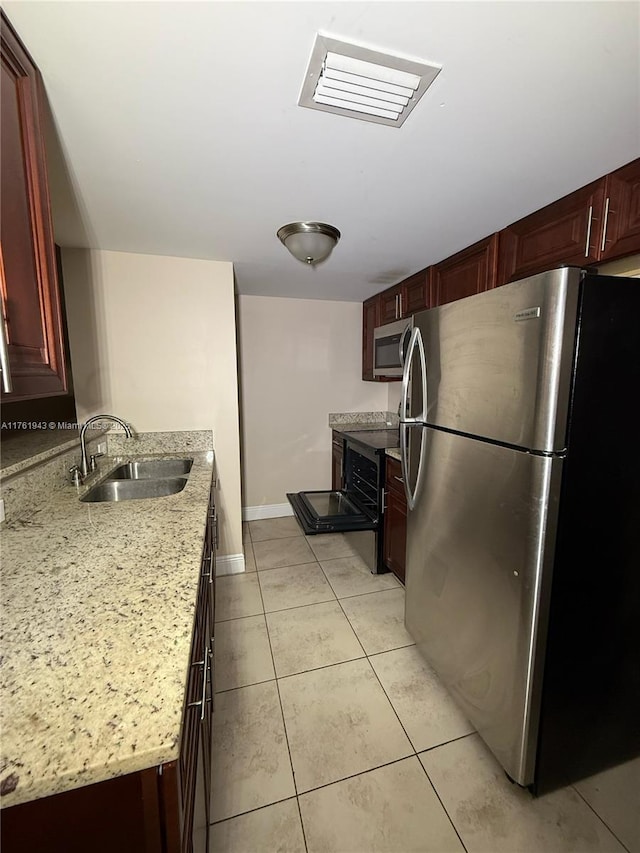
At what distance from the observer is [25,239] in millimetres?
950

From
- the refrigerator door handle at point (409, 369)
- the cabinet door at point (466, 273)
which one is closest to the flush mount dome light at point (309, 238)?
the refrigerator door handle at point (409, 369)

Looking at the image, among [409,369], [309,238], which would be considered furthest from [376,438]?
[309,238]

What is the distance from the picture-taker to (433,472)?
1.56 metres

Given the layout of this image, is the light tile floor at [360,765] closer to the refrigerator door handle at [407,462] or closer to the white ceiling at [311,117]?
the refrigerator door handle at [407,462]

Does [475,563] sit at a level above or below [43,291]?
below

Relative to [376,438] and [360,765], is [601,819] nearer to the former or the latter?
[360,765]

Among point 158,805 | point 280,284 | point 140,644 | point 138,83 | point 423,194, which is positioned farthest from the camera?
point 280,284

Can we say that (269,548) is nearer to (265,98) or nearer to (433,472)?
(433,472)

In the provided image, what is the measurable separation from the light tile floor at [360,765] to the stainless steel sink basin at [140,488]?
2.88 feet

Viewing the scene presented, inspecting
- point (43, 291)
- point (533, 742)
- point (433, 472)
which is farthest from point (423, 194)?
point (533, 742)

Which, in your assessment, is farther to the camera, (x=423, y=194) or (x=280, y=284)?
(x=280, y=284)

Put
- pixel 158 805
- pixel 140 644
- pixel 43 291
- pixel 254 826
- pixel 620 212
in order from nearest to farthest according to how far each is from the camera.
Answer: pixel 158 805
pixel 140 644
pixel 43 291
pixel 254 826
pixel 620 212

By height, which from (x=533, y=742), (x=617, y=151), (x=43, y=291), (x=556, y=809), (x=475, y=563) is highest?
(x=617, y=151)

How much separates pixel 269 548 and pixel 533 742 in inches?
85.0
